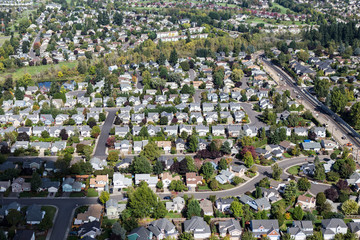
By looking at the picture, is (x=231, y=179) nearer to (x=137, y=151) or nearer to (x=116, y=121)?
(x=137, y=151)

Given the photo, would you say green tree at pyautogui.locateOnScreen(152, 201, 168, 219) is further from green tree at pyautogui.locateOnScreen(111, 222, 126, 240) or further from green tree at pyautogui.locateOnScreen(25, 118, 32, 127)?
green tree at pyautogui.locateOnScreen(25, 118, 32, 127)

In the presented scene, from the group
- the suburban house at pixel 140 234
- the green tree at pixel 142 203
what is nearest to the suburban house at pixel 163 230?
the suburban house at pixel 140 234

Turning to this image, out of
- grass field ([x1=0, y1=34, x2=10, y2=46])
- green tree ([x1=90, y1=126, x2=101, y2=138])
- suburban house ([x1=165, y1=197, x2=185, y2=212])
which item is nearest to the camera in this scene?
suburban house ([x1=165, y1=197, x2=185, y2=212])

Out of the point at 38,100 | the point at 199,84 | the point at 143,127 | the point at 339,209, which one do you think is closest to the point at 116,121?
the point at 143,127

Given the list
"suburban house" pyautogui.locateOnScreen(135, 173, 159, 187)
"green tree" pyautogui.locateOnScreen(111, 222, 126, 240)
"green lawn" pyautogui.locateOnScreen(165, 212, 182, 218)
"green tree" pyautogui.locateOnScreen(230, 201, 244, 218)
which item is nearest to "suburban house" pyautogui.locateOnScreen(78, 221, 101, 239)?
"green tree" pyautogui.locateOnScreen(111, 222, 126, 240)

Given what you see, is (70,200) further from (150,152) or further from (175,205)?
(150,152)

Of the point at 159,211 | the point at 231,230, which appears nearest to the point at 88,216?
the point at 159,211
